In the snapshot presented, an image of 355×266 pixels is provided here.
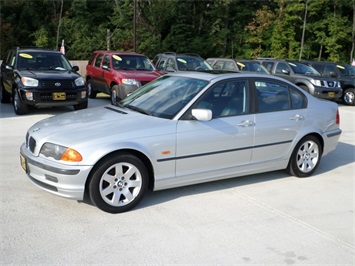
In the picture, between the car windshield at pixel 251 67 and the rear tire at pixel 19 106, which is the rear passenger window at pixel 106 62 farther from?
the car windshield at pixel 251 67

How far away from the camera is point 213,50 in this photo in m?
38.2

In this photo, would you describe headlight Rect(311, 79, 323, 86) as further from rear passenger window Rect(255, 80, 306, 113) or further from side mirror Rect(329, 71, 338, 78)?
rear passenger window Rect(255, 80, 306, 113)

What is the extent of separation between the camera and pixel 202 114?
4.39 m

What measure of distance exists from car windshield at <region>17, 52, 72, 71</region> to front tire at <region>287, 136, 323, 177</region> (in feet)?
23.8

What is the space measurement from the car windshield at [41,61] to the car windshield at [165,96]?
19.2 feet

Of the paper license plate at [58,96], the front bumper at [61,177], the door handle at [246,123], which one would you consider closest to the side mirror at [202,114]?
the door handle at [246,123]

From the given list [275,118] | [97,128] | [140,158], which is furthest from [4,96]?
[275,118]

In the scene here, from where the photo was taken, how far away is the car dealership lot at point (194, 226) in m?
3.37

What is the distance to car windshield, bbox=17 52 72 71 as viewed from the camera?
10.2 meters

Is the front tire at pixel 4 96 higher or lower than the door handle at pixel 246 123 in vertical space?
lower

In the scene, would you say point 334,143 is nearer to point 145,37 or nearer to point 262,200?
point 262,200

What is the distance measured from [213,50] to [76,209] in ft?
117

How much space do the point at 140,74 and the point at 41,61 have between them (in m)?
2.83

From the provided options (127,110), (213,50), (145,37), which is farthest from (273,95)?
(213,50)
